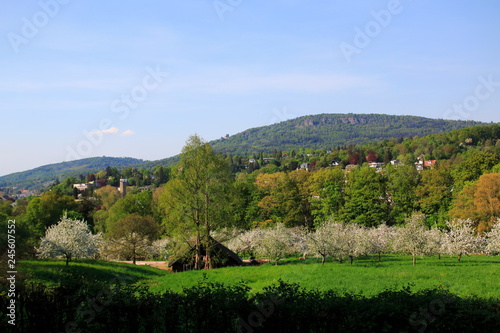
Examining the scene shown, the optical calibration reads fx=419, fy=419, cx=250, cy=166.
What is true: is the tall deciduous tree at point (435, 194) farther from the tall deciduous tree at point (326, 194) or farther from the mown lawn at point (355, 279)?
the mown lawn at point (355, 279)

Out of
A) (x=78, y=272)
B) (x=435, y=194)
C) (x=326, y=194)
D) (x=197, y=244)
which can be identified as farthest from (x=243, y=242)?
(x=435, y=194)

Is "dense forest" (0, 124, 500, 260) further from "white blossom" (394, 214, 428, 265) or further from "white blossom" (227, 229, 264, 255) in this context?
"white blossom" (394, 214, 428, 265)

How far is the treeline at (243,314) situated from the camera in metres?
7.95

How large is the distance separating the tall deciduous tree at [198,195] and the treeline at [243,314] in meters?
23.1

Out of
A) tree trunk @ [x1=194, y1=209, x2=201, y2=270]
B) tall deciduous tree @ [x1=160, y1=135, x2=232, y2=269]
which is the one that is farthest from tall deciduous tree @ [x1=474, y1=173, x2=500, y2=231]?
tree trunk @ [x1=194, y1=209, x2=201, y2=270]

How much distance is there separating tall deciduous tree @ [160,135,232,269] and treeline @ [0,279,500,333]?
23072 millimetres

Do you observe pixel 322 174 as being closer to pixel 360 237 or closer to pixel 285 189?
pixel 285 189

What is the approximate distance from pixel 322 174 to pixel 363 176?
658 centimetres

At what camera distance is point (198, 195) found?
32031mm

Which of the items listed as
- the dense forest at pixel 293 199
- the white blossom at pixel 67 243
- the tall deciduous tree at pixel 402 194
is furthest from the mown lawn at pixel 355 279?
the tall deciduous tree at pixel 402 194

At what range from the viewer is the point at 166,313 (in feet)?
27.3

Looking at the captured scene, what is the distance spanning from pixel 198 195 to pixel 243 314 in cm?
2395

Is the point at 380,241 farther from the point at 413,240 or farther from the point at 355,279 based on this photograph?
the point at 355,279

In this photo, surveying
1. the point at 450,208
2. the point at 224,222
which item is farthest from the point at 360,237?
the point at 450,208
